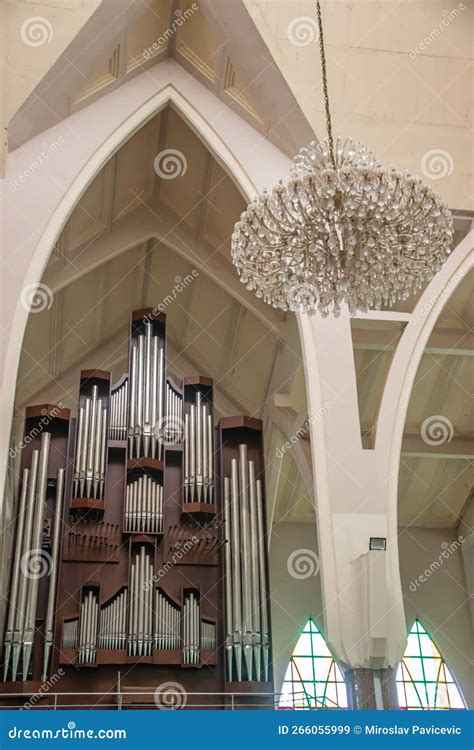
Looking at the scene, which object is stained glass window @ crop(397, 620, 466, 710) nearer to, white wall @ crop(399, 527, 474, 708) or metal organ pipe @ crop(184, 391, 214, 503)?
white wall @ crop(399, 527, 474, 708)

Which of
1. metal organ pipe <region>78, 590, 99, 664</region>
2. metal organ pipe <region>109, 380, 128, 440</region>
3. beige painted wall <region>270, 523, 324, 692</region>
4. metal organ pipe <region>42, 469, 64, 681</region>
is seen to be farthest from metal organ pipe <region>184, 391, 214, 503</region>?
beige painted wall <region>270, 523, 324, 692</region>

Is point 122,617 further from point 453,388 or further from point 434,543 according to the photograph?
point 434,543

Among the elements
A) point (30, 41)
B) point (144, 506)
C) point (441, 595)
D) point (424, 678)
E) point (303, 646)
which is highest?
point (30, 41)

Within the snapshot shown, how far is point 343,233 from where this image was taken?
22.3 feet

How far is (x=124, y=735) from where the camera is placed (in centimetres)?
624

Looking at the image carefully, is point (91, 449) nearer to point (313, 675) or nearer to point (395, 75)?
point (395, 75)

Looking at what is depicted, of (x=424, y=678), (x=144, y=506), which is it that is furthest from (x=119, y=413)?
(x=424, y=678)

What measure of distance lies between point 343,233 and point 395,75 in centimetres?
453

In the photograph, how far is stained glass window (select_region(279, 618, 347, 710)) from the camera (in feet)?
50.4

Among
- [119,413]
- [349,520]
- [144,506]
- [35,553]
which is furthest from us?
[119,413]

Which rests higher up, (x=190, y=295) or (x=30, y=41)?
(x=190, y=295)

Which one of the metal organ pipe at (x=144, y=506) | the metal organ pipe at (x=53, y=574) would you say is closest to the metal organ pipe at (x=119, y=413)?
the metal organ pipe at (x=144, y=506)

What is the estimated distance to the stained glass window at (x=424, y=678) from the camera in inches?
614

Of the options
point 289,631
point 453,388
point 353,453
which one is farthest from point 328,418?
point 289,631
